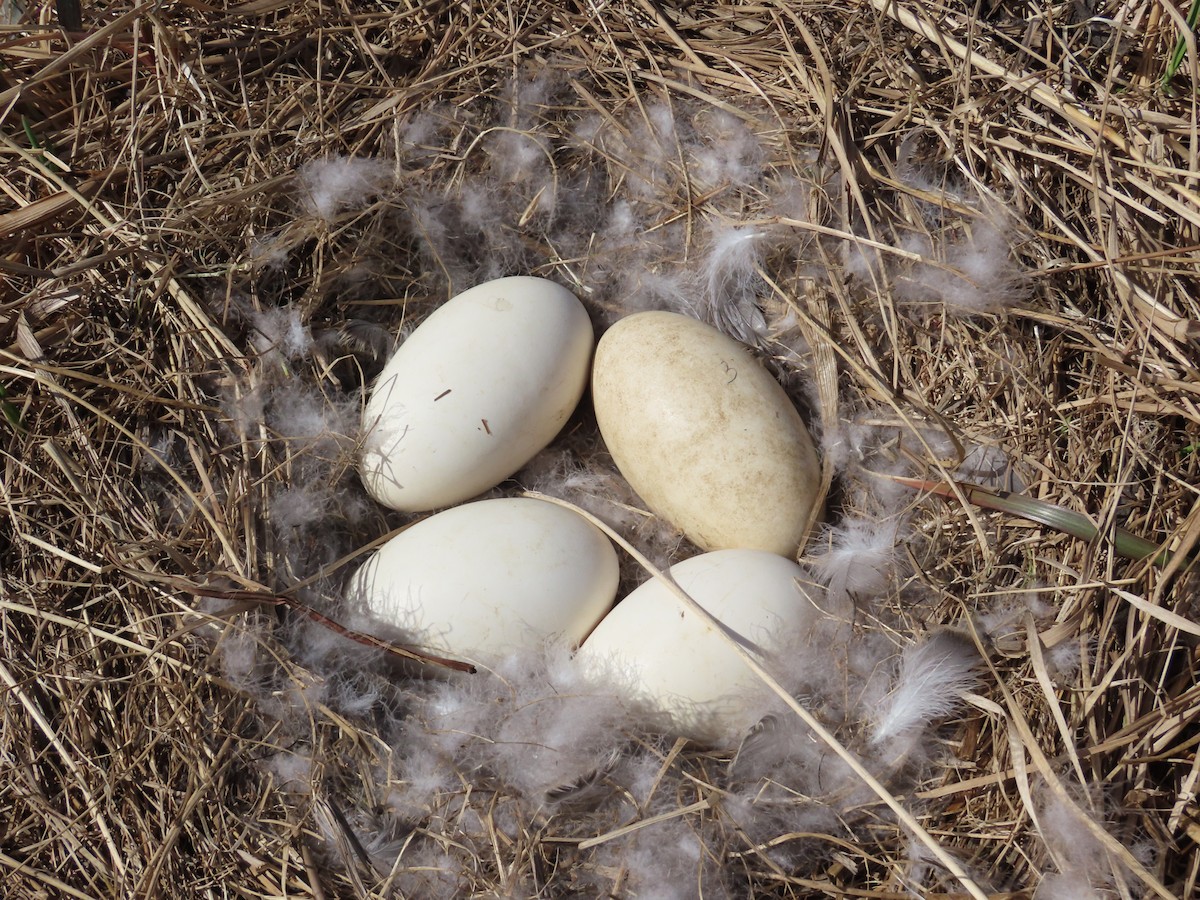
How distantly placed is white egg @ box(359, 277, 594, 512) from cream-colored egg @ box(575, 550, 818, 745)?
38 centimetres

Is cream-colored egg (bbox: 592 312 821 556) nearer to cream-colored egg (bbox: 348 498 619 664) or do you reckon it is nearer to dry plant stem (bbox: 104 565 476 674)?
cream-colored egg (bbox: 348 498 619 664)

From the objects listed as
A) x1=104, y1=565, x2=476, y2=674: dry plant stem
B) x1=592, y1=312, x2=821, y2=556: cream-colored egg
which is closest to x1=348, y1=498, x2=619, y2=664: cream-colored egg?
x1=104, y1=565, x2=476, y2=674: dry plant stem

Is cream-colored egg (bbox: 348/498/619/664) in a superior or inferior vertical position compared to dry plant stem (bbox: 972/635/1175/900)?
inferior

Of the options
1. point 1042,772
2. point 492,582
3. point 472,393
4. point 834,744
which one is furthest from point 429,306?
point 1042,772

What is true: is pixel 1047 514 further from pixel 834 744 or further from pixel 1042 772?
pixel 834 744

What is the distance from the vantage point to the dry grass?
1221 millimetres

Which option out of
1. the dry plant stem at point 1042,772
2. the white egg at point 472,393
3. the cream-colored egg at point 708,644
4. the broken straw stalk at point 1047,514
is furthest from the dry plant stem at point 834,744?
the broken straw stalk at point 1047,514

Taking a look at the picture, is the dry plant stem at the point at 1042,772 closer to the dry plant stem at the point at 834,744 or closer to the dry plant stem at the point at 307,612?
the dry plant stem at the point at 834,744

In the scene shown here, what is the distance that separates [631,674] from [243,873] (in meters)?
0.60

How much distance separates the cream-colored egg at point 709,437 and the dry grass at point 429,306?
17 centimetres

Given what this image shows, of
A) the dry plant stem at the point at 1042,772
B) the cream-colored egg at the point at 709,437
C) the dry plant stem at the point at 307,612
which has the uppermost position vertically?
the cream-colored egg at the point at 709,437

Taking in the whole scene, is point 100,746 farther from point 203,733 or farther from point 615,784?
point 615,784

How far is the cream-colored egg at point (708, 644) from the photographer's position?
1.29m

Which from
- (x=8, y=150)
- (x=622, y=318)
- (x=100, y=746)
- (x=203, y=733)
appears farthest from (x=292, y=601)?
(x=8, y=150)
